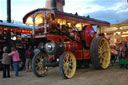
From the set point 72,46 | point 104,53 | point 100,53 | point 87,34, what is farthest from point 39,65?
point 104,53

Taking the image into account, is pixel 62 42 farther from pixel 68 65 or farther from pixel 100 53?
pixel 100 53

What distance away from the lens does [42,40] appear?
702cm

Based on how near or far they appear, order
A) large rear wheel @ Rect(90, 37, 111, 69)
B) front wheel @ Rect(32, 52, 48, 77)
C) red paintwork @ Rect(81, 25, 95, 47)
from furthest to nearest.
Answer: red paintwork @ Rect(81, 25, 95, 47) < large rear wheel @ Rect(90, 37, 111, 69) < front wheel @ Rect(32, 52, 48, 77)

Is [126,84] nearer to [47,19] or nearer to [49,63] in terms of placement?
[49,63]

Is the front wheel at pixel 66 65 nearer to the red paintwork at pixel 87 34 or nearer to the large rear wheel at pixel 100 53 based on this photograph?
the large rear wheel at pixel 100 53

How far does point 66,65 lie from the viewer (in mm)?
6203

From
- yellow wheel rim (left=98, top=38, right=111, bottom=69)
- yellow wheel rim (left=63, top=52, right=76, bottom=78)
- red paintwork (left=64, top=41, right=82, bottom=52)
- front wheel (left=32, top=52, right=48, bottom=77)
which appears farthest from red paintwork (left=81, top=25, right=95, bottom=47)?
front wheel (left=32, top=52, right=48, bottom=77)

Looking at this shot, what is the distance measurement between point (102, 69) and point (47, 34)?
10.8 feet

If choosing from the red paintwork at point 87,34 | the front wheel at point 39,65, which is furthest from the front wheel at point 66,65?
the red paintwork at point 87,34

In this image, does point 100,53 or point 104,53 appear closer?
point 100,53

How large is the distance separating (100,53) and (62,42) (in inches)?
89.8

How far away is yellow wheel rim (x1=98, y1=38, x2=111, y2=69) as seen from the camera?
8.02 metres

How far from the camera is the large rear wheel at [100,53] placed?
7.45 metres

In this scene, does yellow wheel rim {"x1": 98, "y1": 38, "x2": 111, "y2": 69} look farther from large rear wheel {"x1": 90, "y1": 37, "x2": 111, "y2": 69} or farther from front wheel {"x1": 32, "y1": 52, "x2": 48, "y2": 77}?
front wheel {"x1": 32, "y1": 52, "x2": 48, "y2": 77}
